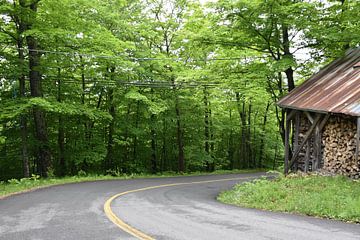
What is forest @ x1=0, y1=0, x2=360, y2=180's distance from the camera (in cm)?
1772

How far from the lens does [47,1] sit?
1855 centimetres

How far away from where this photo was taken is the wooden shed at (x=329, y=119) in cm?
1248

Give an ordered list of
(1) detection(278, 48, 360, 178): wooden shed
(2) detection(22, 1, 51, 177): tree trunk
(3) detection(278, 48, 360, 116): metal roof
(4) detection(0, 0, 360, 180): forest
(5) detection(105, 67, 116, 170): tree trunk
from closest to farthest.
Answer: (3) detection(278, 48, 360, 116): metal roof
(1) detection(278, 48, 360, 178): wooden shed
(4) detection(0, 0, 360, 180): forest
(2) detection(22, 1, 51, 177): tree trunk
(5) detection(105, 67, 116, 170): tree trunk

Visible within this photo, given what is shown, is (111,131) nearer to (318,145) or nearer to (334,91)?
(318,145)

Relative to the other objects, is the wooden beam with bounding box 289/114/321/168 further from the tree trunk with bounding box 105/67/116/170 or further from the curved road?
the tree trunk with bounding box 105/67/116/170

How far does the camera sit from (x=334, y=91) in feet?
45.4

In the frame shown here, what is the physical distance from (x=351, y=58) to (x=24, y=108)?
53.0ft

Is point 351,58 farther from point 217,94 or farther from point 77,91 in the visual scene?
point 77,91

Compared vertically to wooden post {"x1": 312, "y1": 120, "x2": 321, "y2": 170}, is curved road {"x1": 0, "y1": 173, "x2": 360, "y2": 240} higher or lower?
lower

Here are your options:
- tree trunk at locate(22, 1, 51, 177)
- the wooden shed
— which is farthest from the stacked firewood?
tree trunk at locate(22, 1, 51, 177)

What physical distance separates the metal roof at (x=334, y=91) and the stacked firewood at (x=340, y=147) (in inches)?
35.6

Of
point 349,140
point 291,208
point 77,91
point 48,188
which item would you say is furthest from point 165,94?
point 291,208

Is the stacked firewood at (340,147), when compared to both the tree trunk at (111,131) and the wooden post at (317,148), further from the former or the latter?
the tree trunk at (111,131)

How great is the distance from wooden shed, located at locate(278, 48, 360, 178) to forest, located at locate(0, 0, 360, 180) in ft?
4.90
